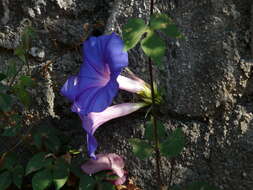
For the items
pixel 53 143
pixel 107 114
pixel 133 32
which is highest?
pixel 133 32

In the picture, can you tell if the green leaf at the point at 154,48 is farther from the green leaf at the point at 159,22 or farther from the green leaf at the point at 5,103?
the green leaf at the point at 5,103

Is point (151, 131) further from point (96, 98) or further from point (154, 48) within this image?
point (154, 48)

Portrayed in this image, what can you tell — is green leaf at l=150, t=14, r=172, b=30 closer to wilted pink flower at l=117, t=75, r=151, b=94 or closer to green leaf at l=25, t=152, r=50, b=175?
wilted pink flower at l=117, t=75, r=151, b=94

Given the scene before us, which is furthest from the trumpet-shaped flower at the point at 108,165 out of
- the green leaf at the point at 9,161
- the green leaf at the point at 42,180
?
the green leaf at the point at 9,161

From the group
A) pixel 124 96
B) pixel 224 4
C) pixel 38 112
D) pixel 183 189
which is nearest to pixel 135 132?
pixel 124 96

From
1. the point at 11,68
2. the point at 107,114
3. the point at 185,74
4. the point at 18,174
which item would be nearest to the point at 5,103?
the point at 11,68

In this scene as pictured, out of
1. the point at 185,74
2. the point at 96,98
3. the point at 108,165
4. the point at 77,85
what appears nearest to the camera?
the point at 96,98
